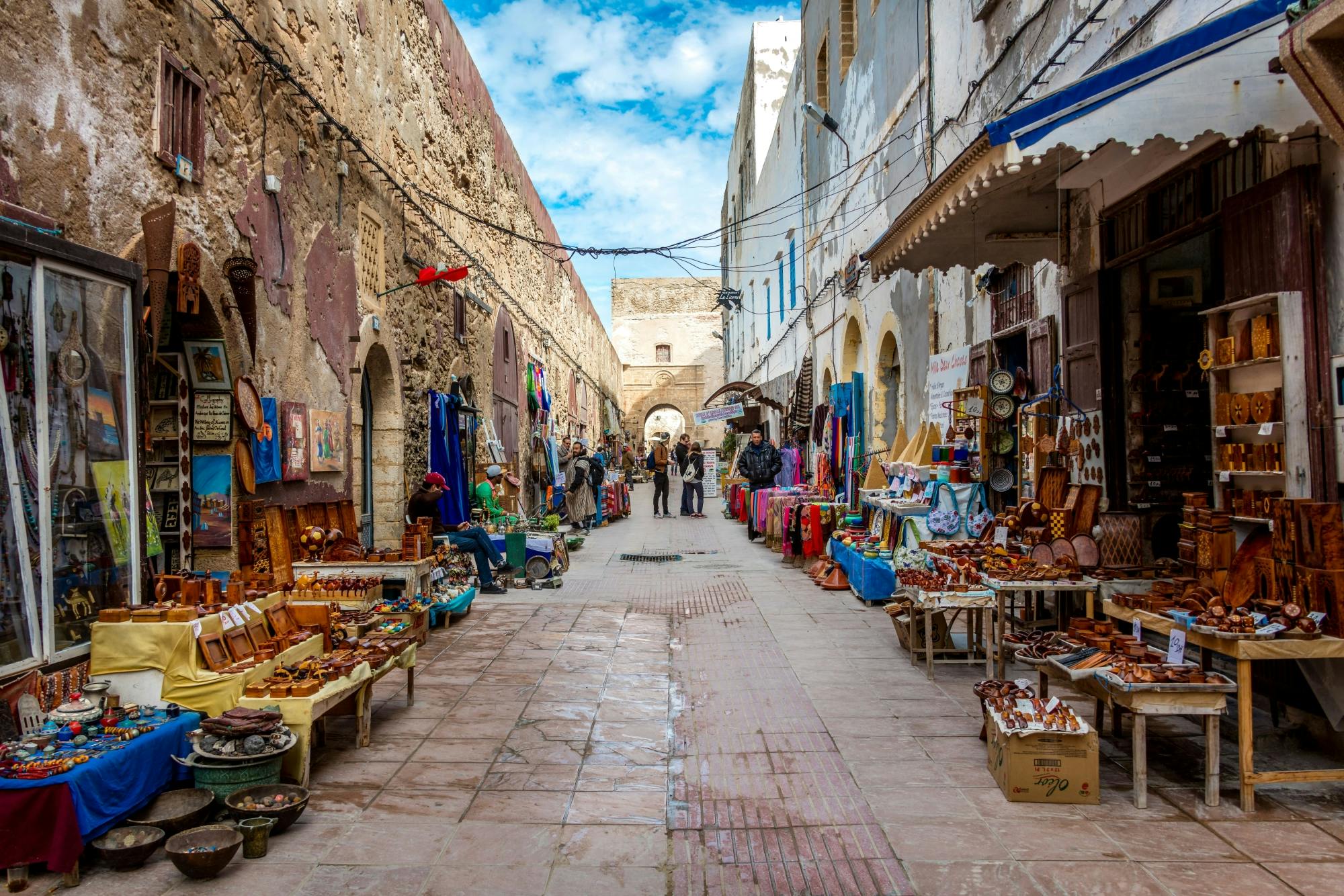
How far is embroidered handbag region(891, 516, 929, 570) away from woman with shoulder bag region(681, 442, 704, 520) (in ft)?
38.5

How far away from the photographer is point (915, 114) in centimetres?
1050

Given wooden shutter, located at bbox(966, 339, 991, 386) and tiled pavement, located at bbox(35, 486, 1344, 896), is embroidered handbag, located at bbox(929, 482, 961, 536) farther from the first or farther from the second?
tiled pavement, located at bbox(35, 486, 1344, 896)

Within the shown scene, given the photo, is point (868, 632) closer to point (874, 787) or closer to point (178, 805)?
point (874, 787)

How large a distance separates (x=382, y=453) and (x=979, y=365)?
640 centimetres

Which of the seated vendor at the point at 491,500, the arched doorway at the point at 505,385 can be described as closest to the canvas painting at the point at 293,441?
the seated vendor at the point at 491,500

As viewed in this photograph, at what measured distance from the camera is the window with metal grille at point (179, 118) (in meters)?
5.30

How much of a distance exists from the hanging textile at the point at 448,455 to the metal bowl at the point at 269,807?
24.0ft

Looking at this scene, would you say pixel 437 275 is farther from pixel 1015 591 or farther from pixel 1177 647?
pixel 1177 647

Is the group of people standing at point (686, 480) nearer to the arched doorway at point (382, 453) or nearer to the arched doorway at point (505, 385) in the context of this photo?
the arched doorway at point (505, 385)

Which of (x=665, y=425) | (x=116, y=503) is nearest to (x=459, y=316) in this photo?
(x=116, y=503)

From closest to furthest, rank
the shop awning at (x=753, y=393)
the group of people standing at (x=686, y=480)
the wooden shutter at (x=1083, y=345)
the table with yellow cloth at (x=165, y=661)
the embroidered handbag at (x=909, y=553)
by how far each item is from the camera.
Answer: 1. the table with yellow cloth at (x=165, y=661)
2. the wooden shutter at (x=1083, y=345)
3. the embroidered handbag at (x=909, y=553)
4. the shop awning at (x=753, y=393)
5. the group of people standing at (x=686, y=480)

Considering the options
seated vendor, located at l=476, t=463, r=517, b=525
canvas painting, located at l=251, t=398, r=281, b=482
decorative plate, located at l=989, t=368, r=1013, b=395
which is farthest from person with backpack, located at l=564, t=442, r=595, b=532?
canvas painting, located at l=251, t=398, r=281, b=482

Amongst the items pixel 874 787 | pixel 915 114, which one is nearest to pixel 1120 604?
pixel 874 787

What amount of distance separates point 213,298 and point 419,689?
289 centimetres
